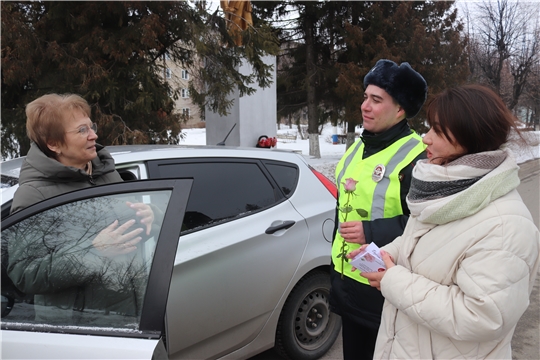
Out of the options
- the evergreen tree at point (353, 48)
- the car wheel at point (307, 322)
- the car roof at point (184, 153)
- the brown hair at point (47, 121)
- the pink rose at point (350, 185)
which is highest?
the evergreen tree at point (353, 48)

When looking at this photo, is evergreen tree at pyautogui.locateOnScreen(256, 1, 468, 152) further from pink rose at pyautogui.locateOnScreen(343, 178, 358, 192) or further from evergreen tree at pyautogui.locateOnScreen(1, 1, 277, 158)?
pink rose at pyautogui.locateOnScreen(343, 178, 358, 192)

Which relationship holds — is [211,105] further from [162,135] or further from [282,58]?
[282,58]

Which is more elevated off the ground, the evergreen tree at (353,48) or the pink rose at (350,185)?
the evergreen tree at (353,48)

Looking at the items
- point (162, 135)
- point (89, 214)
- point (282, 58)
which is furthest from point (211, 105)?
point (282, 58)

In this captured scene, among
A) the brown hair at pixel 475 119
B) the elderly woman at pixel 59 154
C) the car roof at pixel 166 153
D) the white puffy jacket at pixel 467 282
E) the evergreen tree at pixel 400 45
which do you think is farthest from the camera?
the evergreen tree at pixel 400 45

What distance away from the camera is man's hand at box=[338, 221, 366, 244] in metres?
1.88

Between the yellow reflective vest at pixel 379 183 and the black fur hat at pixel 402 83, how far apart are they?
16 centimetres

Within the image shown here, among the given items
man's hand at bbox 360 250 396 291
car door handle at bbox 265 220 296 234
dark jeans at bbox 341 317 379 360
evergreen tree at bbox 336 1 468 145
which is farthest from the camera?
evergreen tree at bbox 336 1 468 145

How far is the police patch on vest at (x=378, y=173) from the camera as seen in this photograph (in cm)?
189

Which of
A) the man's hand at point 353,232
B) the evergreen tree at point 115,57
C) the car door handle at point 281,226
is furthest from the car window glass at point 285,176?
the evergreen tree at point 115,57

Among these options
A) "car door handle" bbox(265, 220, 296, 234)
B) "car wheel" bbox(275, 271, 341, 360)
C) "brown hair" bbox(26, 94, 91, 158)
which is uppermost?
"brown hair" bbox(26, 94, 91, 158)

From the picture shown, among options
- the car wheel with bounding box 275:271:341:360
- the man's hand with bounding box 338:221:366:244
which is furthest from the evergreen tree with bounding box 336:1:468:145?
the man's hand with bounding box 338:221:366:244

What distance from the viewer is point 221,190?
8.70 feet

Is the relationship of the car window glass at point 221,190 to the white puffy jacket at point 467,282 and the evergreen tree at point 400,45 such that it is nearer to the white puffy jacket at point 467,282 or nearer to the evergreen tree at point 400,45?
the white puffy jacket at point 467,282
